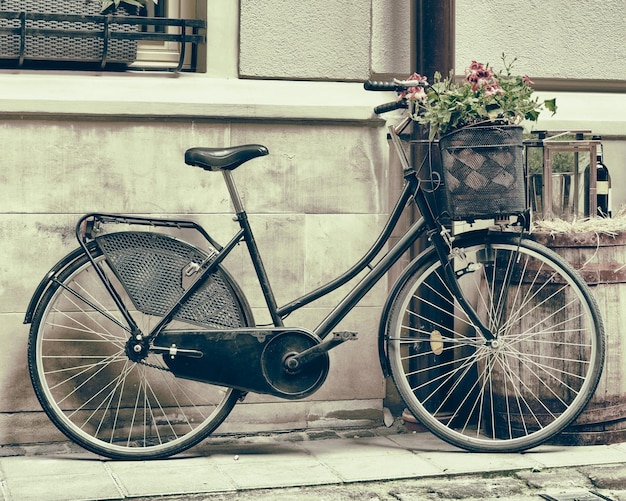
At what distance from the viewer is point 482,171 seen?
475 centimetres

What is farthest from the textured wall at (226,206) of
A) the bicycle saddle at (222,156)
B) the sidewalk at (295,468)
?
the bicycle saddle at (222,156)

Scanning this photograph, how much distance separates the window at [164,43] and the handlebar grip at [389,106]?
101 centimetres

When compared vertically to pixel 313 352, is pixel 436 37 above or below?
above

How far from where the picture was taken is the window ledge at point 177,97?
5.12 meters

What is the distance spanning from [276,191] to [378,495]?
1714mm

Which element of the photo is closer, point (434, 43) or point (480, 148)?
point (480, 148)

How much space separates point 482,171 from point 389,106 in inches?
23.0

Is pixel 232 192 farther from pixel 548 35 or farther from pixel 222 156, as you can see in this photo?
pixel 548 35

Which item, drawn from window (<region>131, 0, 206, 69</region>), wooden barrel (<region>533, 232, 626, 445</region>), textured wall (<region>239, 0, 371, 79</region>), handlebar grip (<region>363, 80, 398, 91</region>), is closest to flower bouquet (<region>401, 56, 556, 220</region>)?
handlebar grip (<region>363, 80, 398, 91</region>)

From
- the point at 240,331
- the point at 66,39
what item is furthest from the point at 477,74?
the point at 66,39

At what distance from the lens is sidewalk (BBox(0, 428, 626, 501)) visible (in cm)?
443

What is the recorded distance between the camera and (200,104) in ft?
17.3

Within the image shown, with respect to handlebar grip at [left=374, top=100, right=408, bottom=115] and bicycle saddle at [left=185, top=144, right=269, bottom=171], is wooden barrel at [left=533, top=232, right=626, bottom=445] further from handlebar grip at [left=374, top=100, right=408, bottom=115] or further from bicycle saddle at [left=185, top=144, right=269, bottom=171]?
bicycle saddle at [left=185, top=144, right=269, bottom=171]

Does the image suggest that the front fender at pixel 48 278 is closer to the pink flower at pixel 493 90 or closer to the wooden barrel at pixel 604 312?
the pink flower at pixel 493 90
